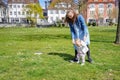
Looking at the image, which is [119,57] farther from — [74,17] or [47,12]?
[47,12]

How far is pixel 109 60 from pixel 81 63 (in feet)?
5.50

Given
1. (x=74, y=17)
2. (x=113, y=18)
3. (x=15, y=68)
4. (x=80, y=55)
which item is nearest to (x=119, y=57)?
A: (x=80, y=55)

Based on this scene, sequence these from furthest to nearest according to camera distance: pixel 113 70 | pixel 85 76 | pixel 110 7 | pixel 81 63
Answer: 1. pixel 110 7
2. pixel 81 63
3. pixel 113 70
4. pixel 85 76

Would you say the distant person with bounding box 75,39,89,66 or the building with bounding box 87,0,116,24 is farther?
the building with bounding box 87,0,116,24

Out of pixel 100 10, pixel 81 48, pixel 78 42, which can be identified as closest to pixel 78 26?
pixel 78 42

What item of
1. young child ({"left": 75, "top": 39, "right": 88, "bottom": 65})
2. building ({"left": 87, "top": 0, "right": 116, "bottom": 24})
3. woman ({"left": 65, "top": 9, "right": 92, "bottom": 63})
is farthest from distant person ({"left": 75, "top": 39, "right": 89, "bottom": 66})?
building ({"left": 87, "top": 0, "right": 116, "bottom": 24})

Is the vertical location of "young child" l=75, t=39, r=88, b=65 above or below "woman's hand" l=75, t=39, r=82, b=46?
below

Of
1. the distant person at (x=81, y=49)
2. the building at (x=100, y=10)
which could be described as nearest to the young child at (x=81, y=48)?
the distant person at (x=81, y=49)

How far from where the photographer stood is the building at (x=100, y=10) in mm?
109988

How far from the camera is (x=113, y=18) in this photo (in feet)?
333

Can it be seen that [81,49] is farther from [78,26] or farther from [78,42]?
[78,26]

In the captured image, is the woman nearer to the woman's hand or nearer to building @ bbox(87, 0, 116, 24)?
the woman's hand

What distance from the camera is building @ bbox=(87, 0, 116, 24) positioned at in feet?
361

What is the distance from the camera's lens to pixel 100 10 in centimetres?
11506
